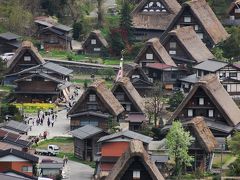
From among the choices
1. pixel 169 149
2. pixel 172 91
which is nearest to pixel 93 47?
pixel 172 91

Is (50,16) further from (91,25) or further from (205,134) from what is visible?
(205,134)

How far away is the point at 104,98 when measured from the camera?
62.3 m

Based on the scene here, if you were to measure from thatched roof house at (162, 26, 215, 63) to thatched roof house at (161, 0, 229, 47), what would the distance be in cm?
244

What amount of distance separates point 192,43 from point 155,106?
12923 millimetres

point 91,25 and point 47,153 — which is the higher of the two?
point 91,25

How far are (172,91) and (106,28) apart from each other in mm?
13677

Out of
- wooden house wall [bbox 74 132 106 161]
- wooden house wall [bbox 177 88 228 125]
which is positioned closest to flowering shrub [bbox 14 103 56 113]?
wooden house wall [bbox 74 132 106 161]

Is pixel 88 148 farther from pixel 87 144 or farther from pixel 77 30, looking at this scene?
pixel 77 30

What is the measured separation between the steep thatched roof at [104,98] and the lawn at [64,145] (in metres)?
2.20

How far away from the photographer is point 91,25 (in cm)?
8406

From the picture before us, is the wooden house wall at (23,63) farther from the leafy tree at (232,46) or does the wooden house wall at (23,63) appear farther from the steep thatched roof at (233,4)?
the steep thatched roof at (233,4)

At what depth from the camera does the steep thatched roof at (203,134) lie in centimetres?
5528

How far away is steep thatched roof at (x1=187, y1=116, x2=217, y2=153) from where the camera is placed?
55281 millimetres

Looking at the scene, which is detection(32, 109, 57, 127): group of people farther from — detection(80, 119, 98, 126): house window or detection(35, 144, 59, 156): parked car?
detection(35, 144, 59, 156): parked car
